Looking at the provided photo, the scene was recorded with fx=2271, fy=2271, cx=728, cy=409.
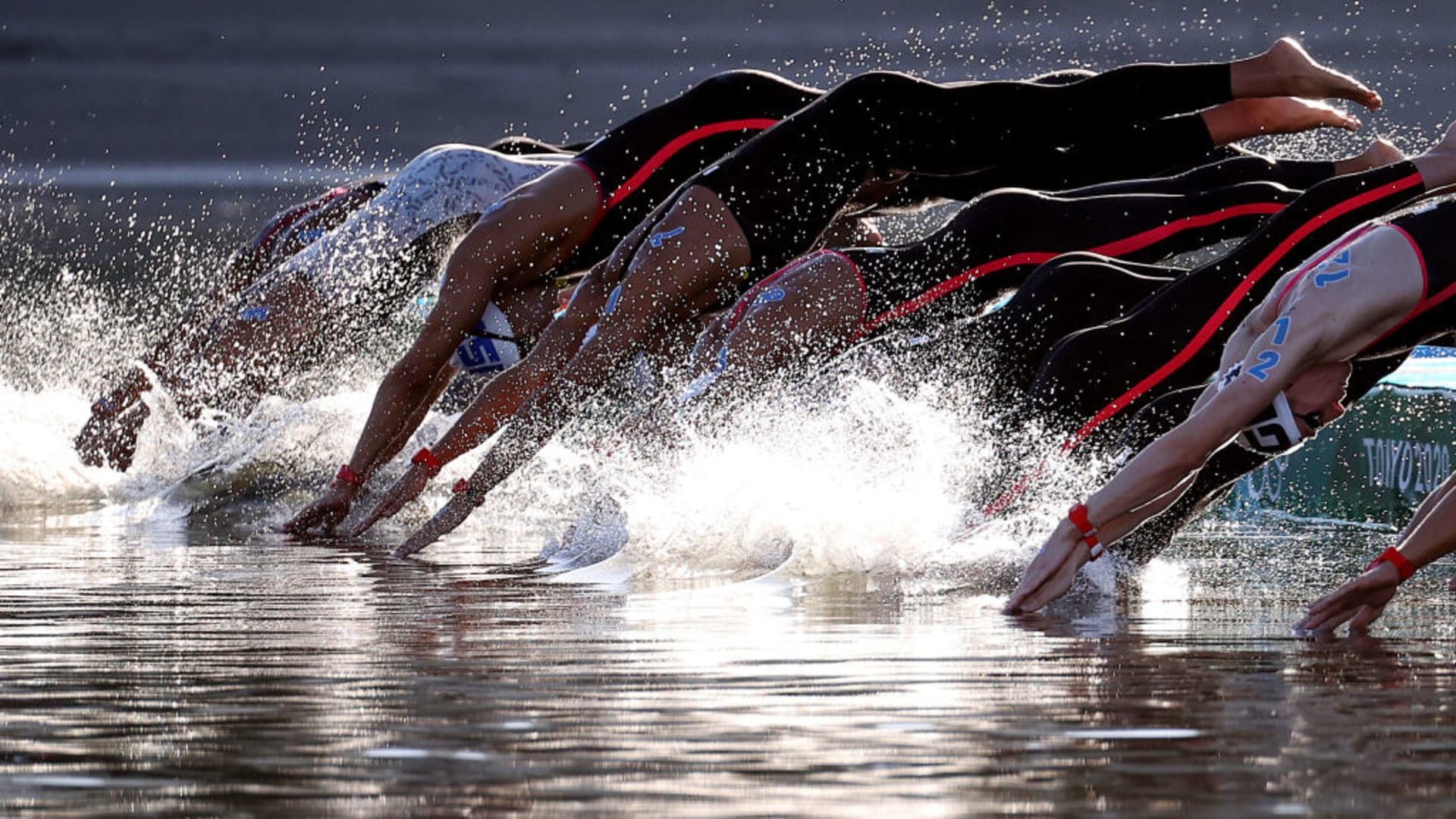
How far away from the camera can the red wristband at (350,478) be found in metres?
4.92

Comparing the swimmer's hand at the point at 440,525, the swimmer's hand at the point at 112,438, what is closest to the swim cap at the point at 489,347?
the swimmer's hand at the point at 440,525

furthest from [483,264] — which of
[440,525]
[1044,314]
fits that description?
[1044,314]

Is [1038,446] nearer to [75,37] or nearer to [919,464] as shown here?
[919,464]

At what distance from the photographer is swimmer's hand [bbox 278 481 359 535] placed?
4.78 m

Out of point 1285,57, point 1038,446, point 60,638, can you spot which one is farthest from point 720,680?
point 1285,57

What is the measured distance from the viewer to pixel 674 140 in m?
4.95

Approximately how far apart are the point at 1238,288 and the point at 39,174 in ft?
47.5

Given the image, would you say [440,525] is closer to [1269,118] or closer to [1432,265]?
[1269,118]

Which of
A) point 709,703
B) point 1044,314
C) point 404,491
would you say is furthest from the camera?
point 404,491

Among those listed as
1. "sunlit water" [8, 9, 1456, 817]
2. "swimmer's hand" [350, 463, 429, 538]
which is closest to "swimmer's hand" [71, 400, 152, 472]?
"sunlit water" [8, 9, 1456, 817]

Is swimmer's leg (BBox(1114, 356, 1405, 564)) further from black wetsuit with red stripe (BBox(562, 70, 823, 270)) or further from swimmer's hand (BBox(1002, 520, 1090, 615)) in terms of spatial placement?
black wetsuit with red stripe (BBox(562, 70, 823, 270))

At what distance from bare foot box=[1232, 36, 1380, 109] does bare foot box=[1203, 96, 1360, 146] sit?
0.18m

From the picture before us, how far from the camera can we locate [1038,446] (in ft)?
12.3

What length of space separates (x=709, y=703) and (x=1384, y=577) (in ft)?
3.38
